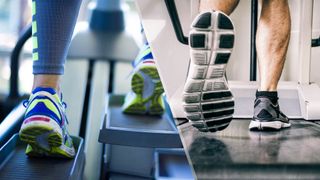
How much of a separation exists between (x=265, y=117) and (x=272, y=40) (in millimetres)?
113

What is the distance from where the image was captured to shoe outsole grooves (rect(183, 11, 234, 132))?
2.06ft

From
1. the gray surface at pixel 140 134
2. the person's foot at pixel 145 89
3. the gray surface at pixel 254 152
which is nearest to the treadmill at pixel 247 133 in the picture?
the gray surface at pixel 254 152

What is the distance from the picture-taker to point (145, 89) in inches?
42.3

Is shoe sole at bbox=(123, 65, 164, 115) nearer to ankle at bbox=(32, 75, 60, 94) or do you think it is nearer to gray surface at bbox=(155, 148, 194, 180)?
gray surface at bbox=(155, 148, 194, 180)

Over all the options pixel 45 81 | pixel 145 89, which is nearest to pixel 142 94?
pixel 145 89

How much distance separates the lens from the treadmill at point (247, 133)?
1.89 ft

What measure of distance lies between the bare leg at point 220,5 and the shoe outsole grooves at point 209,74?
4cm

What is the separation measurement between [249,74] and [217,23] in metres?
0.15

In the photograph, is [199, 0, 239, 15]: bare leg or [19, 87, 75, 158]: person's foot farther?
[19, 87, 75, 158]: person's foot

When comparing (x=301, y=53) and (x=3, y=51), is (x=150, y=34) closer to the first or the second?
(x=301, y=53)

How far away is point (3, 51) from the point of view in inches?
88.9

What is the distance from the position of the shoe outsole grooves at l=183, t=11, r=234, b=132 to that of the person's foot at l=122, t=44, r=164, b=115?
36cm

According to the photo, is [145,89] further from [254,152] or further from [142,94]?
[254,152]

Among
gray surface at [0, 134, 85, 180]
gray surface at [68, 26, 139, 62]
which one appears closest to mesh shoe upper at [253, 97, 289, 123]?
gray surface at [0, 134, 85, 180]
